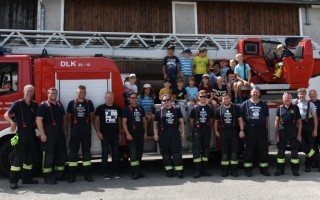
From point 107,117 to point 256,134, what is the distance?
293 centimetres

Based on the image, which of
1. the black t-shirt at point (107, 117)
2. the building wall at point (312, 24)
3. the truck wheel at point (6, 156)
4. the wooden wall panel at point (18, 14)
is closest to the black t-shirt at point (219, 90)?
the black t-shirt at point (107, 117)

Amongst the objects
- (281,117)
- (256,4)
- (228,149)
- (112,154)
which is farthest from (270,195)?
(256,4)

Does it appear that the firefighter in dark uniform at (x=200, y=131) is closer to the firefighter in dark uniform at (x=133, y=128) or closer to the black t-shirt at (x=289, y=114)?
the firefighter in dark uniform at (x=133, y=128)

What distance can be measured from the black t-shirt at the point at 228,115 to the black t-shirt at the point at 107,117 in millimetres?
2021

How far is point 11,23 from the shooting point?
43.4ft

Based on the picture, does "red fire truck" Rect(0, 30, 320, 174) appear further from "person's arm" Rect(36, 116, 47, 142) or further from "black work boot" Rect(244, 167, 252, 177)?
"black work boot" Rect(244, 167, 252, 177)

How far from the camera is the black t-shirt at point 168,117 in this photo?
631 centimetres

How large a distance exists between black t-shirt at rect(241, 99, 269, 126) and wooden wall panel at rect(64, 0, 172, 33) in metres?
8.13

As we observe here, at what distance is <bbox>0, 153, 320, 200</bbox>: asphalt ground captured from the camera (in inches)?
202

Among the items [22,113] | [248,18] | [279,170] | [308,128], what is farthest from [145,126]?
[248,18]

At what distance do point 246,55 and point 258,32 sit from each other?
7.24 meters

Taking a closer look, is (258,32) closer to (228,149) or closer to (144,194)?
(228,149)

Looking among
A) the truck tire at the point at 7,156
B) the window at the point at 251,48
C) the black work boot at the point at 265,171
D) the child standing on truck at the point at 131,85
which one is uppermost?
the window at the point at 251,48

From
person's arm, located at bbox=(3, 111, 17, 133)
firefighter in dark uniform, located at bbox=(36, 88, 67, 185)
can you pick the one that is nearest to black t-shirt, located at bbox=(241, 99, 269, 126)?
firefighter in dark uniform, located at bbox=(36, 88, 67, 185)
